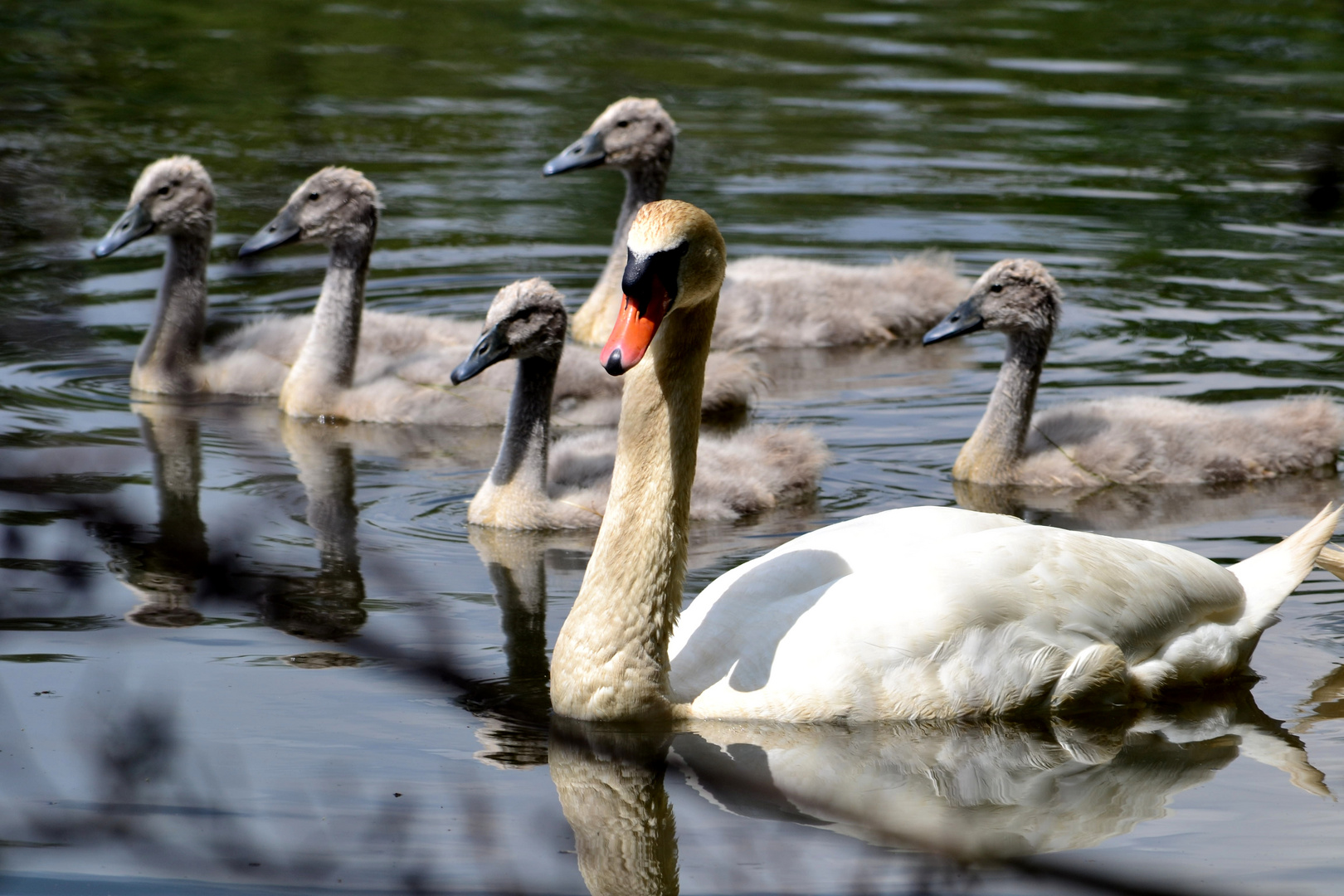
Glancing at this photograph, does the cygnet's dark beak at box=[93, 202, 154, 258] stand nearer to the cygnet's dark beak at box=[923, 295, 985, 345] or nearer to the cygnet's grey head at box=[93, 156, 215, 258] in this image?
the cygnet's grey head at box=[93, 156, 215, 258]

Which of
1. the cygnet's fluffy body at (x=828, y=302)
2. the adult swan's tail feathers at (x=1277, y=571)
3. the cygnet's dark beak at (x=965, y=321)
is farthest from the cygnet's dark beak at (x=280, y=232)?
the adult swan's tail feathers at (x=1277, y=571)

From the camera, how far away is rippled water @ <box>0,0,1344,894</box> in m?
3.94

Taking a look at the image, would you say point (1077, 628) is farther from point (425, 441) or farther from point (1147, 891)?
point (425, 441)

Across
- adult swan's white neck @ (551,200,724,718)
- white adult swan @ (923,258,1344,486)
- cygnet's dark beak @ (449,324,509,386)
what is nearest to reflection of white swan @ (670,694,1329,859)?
adult swan's white neck @ (551,200,724,718)

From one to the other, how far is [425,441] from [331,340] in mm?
817

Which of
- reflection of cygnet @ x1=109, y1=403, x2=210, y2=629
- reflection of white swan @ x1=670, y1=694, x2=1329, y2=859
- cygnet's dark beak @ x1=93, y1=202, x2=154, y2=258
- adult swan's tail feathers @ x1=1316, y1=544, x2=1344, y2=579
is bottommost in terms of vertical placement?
reflection of cygnet @ x1=109, y1=403, x2=210, y2=629

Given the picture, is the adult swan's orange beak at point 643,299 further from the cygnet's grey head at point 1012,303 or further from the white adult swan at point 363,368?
the white adult swan at point 363,368

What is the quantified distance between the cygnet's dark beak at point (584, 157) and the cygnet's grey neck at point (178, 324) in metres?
2.24

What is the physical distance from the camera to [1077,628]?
5.44m

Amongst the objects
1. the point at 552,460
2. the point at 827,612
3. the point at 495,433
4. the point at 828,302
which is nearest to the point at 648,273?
the point at 827,612

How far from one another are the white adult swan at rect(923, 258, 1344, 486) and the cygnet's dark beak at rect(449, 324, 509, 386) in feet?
6.79

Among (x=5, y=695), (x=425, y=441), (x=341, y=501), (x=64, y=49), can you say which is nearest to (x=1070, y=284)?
(x=425, y=441)

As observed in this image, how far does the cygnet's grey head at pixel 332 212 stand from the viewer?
9961 mm

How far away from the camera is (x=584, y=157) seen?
11.5m
